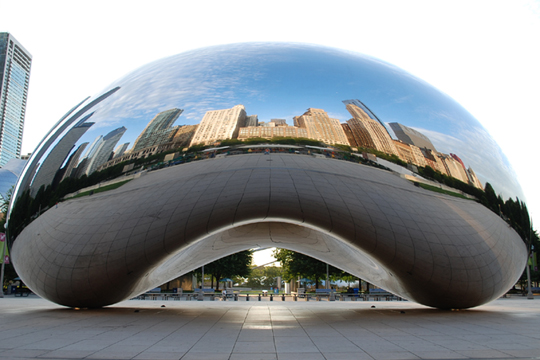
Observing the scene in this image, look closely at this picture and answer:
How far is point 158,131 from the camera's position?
763 cm

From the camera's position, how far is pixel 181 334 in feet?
22.1

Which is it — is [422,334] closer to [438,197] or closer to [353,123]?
[438,197]

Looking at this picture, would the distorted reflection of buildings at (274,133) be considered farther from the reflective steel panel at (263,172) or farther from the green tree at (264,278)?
the green tree at (264,278)

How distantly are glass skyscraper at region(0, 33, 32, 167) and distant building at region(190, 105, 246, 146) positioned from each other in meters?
192

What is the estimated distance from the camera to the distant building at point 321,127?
7418 mm

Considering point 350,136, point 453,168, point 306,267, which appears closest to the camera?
point 350,136

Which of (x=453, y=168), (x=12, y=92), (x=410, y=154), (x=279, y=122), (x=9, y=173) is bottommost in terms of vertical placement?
(x=453, y=168)

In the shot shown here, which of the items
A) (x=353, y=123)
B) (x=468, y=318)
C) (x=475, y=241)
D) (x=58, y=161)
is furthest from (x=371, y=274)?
(x=58, y=161)

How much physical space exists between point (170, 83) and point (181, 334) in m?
5.08

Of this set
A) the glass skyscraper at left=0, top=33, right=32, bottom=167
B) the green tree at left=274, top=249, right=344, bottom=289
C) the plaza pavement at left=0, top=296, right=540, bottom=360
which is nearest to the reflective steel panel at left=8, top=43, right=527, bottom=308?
the plaza pavement at left=0, top=296, right=540, bottom=360

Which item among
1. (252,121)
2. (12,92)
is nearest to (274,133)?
(252,121)

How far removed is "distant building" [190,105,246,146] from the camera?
24.1 feet

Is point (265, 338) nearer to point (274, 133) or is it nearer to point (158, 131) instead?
point (274, 133)

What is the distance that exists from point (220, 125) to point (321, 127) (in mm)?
1945
